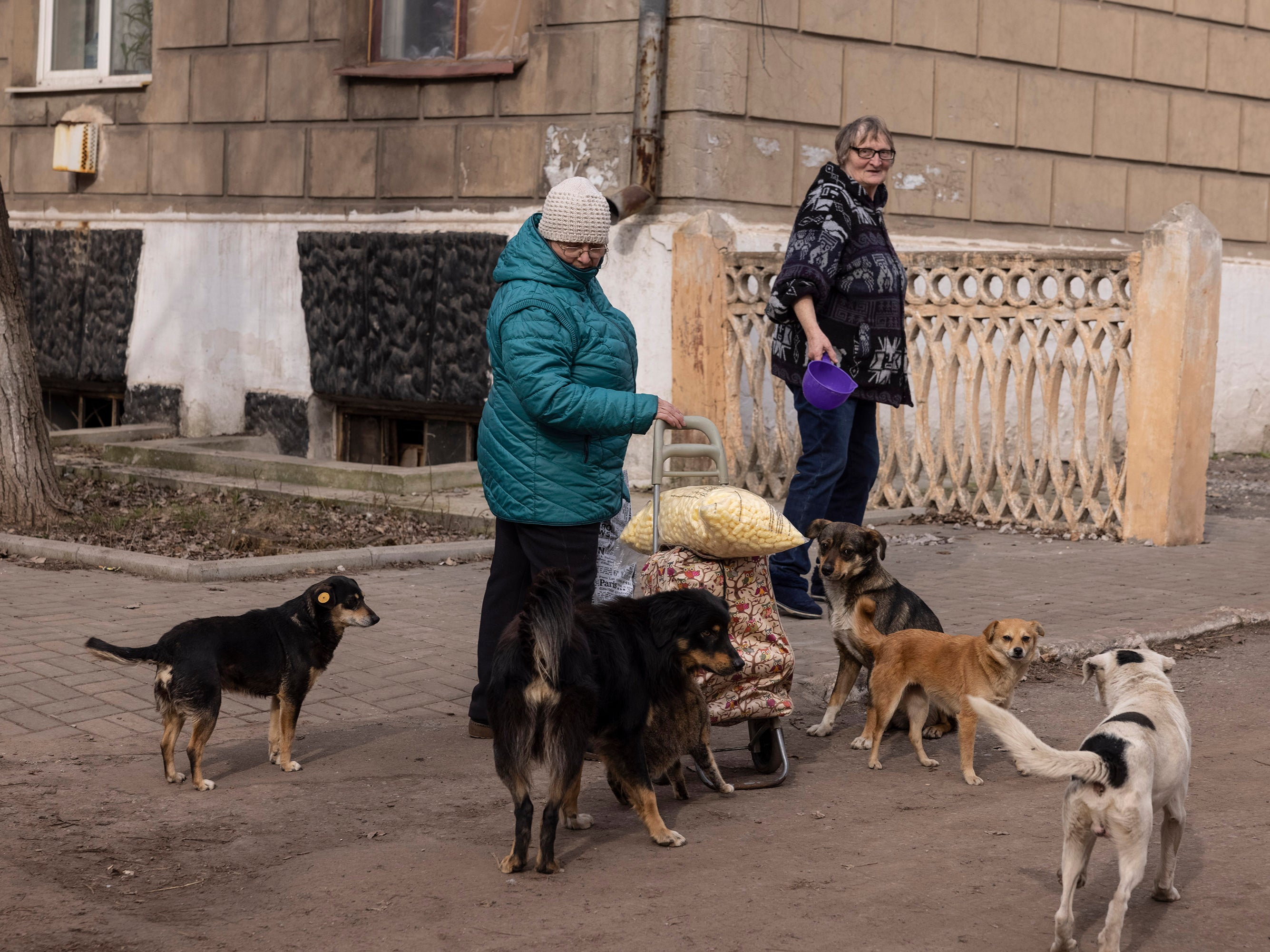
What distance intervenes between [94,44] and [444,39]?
4.33m

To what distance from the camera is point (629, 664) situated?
4289 millimetres

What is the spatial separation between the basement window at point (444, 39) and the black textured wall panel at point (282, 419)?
9.09 feet

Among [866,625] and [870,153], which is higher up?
[870,153]

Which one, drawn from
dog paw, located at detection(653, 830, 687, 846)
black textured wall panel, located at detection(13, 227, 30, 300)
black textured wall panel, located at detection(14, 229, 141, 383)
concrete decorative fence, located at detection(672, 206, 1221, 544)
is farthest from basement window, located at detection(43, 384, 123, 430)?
dog paw, located at detection(653, 830, 687, 846)

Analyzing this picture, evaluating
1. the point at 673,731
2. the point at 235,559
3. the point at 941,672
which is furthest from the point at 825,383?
the point at 235,559

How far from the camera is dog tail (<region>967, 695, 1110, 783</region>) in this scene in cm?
348

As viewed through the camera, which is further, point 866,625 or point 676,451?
point 866,625

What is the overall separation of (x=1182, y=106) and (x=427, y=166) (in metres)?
6.81

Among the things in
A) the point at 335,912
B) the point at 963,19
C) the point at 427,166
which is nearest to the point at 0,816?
the point at 335,912

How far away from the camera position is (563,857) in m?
4.25

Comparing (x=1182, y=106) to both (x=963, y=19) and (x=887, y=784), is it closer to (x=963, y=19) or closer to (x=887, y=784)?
(x=963, y=19)

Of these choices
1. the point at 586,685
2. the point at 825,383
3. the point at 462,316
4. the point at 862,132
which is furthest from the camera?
the point at 462,316

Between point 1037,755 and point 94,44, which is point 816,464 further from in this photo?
point 94,44

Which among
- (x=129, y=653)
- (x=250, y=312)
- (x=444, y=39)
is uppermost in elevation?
(x=444, y=39)
